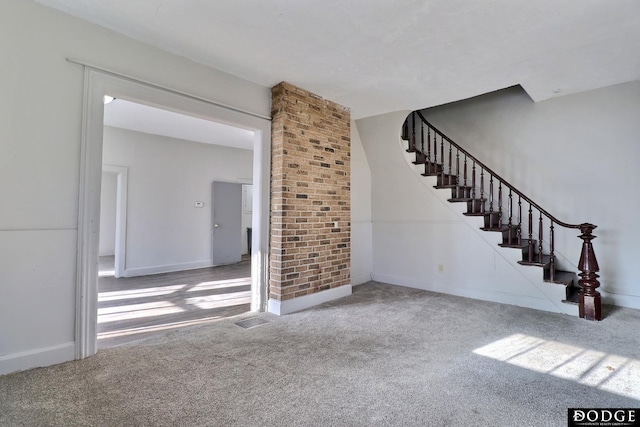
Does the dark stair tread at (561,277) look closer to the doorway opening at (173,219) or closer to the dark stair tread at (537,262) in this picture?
the dark stair tread at (537,262)

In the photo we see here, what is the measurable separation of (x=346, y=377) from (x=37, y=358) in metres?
2.35

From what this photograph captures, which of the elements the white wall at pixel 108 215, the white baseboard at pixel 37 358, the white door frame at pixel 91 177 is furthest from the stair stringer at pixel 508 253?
the white wall at pixel 108 215

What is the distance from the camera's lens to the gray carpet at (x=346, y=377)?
177cm

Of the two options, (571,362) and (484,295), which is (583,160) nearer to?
(484,295)

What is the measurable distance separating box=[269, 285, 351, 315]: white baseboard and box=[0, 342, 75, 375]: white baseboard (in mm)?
1923

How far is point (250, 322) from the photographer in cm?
339

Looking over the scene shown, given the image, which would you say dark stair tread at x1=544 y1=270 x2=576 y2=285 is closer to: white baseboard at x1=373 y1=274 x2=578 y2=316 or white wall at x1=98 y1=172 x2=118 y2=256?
white baseboard at x1=373 y1=274 x2=578 y2=316

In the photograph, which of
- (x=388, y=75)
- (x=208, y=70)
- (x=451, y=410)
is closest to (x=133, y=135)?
(x=208, y=70)

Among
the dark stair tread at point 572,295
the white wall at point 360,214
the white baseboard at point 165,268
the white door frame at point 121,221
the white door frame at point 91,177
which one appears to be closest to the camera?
the white door frame at point 91,177

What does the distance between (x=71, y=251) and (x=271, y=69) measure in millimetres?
2615

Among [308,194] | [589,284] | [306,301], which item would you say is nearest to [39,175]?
[308,194]

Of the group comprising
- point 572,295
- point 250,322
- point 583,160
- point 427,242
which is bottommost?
point 250,322

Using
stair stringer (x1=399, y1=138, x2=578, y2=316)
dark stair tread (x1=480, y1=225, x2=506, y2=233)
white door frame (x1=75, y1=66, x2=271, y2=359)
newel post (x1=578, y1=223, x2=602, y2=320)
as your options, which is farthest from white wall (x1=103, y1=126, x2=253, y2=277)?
newel post (x1=578, y1=223, x2=602, y2=320)

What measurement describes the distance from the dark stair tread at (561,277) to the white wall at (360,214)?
2.58 metres
